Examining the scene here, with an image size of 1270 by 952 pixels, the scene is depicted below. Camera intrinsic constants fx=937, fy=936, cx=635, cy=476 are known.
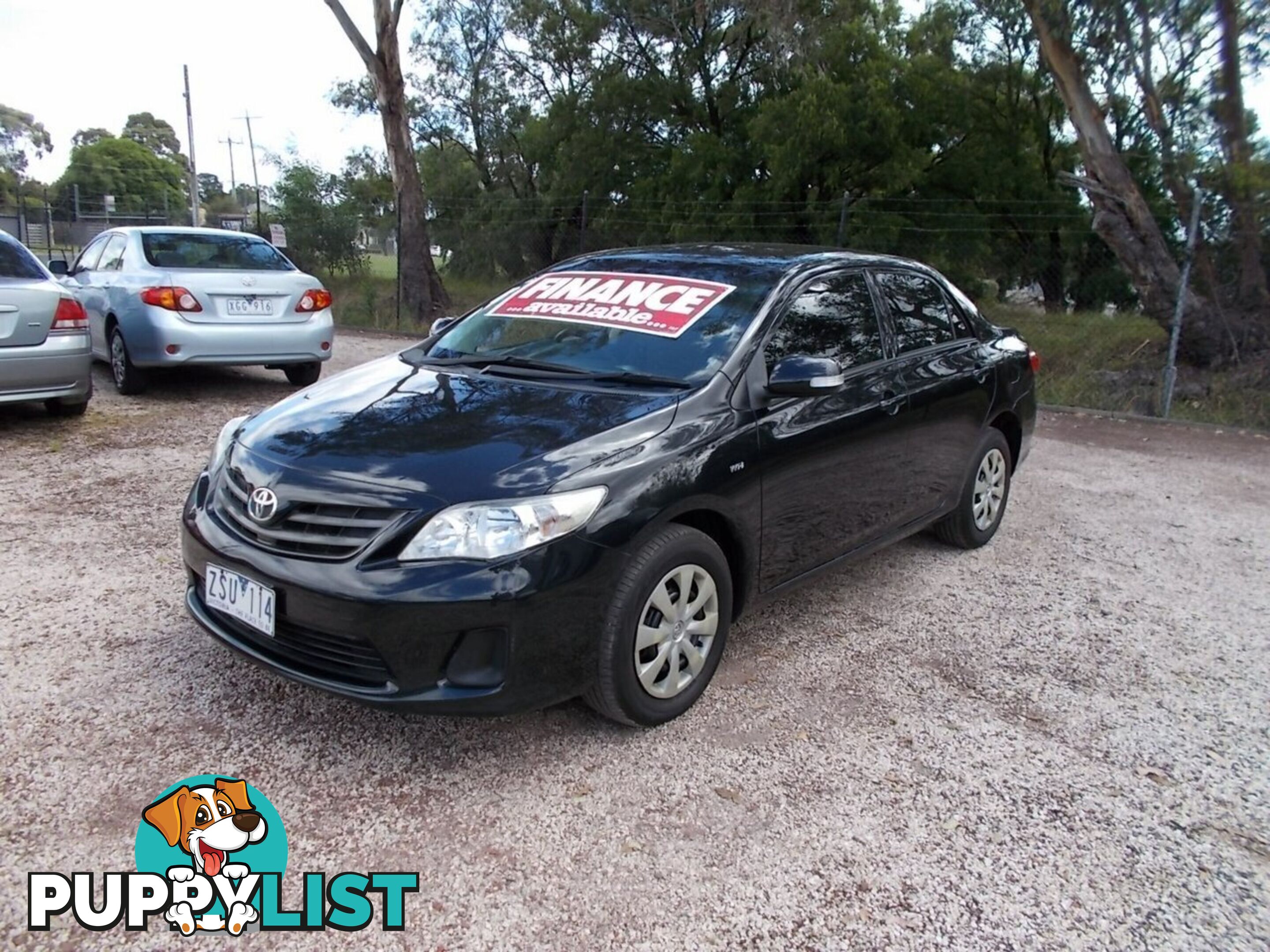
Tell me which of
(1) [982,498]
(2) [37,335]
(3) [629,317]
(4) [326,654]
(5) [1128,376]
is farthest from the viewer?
(5) [1128,376]

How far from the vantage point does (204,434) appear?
271 inches

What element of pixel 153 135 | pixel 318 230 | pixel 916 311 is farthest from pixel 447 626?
pixel 153 135

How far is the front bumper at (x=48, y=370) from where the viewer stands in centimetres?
607

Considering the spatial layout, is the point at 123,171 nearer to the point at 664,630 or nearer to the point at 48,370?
the point at 48,370

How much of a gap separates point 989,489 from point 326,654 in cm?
370

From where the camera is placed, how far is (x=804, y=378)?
3348 mm

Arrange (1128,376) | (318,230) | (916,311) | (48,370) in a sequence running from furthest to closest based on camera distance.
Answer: (318,230), (1128,376), (48,370), (916,311)

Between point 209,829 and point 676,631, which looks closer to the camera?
point 209,829

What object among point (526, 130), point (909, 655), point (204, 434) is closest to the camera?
point (909, 655)

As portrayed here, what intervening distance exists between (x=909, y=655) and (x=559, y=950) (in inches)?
82.8

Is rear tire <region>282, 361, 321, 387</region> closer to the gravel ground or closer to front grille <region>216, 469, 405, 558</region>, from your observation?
the gravel ground

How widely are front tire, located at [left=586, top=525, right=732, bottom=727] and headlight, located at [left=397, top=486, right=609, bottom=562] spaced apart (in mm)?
308

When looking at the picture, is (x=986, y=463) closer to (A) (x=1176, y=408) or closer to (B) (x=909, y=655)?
(B) (x=909, y=655)

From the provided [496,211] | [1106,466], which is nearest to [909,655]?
[1106,466]
